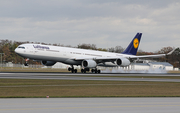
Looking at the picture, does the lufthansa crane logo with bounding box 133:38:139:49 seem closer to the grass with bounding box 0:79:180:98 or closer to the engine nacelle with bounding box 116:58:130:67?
the engine nacelle with bounding box 116:58:130:67

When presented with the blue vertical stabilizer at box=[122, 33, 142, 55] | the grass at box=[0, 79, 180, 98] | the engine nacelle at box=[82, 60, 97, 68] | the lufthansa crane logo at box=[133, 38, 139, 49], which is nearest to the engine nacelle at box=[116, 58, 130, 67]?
the engine nacelle at box=[82, 60, 97, 68]

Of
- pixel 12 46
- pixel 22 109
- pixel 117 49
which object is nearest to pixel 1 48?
pixel 12 46

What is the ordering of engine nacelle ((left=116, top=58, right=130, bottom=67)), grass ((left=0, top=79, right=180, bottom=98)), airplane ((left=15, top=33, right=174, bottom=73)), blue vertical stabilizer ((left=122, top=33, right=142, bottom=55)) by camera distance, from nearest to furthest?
1. grass ((left=0, top=79, right=180, bottom=98))
2. airplane ((left=15, top=33, right=174, bottom=73))
3. engine nacelle ((left=116, top=58, right=130, bottom=67))
4. blue vertical stabilizer ((left=122, top=33, right=142, bottom=55))

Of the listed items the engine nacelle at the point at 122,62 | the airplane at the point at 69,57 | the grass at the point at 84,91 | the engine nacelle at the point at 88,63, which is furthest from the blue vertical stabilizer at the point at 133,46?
the grass at the point at 84,91

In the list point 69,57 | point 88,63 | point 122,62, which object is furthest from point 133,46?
point 69,57

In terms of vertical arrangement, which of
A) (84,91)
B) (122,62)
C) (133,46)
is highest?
(133,46)

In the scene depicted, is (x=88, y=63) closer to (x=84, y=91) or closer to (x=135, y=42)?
(x=135, y=42)

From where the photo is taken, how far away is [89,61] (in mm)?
59656

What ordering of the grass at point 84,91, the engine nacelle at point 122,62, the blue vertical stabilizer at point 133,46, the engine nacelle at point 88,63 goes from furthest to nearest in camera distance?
the blue vertical stabilizer at point 133,46 → the engine nacelle at point 122,62 → the engine nacelle at point 88,63 → the grass at point 84,91

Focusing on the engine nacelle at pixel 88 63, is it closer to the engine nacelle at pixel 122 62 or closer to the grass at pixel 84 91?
the engine nacelle at pixel 122 62

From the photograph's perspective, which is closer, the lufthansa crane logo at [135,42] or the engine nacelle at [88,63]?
the engine nacelle at [88,63]

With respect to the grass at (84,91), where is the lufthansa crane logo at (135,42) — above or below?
above

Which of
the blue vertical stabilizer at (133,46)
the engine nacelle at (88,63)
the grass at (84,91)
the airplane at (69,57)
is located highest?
the blue vertical stabilizer at (133,46)

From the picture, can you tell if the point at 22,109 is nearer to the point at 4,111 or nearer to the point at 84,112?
the point at 4,111
